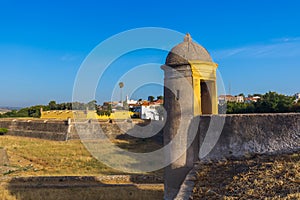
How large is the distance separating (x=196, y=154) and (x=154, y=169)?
10.3 meters

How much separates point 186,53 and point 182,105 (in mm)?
1290

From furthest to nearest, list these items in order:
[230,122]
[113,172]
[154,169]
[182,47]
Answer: [154,169], [113,172], [182,47], [230,122]

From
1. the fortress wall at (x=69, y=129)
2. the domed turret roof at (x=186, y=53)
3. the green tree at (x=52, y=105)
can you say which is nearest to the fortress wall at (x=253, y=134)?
the domed turret roof at (x=186, y=53)

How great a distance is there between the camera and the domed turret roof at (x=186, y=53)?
736 cm

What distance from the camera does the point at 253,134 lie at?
244 inches

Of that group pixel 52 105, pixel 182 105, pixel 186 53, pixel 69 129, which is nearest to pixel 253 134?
pixel 182 105

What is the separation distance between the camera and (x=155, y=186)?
11.3 meters

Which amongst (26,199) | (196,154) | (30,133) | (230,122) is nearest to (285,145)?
(230,122)

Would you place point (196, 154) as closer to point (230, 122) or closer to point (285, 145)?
point (230, 122)

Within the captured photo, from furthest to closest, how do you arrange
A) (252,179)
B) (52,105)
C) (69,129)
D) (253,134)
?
(52,105)
(69,129)
(253,134)
(252,179)

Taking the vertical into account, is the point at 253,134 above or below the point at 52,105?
below

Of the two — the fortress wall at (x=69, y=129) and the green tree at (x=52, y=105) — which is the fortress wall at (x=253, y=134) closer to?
the fortress wall at (x=69, y=129)

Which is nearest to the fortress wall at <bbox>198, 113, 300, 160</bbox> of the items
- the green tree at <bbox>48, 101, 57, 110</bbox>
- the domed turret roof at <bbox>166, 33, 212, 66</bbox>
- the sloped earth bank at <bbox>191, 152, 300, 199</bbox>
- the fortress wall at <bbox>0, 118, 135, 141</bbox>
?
the sloped earth bank at <bbox>191, 152, 300, 199</bbox>

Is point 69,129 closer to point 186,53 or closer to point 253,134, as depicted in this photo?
point 186,53
